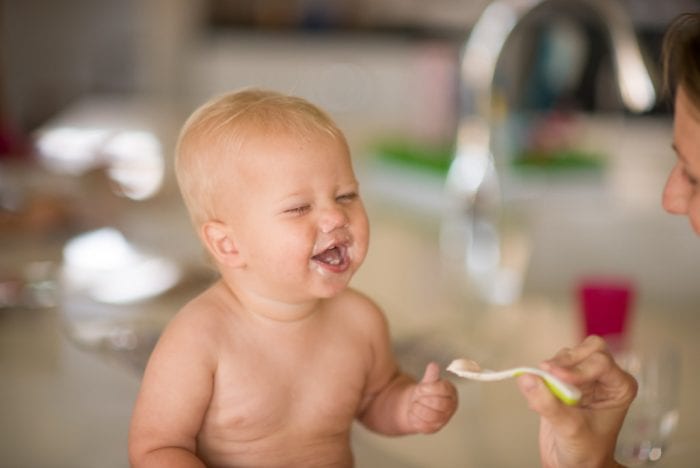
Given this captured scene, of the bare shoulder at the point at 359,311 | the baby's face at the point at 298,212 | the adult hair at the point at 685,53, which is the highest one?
the adult hair at the point at 685,53

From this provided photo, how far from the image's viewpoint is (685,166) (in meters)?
0.85

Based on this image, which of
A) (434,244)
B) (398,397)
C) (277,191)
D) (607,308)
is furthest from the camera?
(434,244)

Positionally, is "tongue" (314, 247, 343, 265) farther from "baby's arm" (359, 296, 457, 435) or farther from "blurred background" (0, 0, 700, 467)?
"blurred background" (0, 0, 700, 467)

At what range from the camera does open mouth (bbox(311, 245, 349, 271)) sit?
83cm

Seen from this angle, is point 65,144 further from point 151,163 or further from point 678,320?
point 678,320

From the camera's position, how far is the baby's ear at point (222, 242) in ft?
2.77

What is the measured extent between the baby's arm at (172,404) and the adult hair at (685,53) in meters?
0.45

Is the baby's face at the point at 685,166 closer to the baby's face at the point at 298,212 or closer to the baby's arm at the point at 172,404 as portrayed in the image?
the baby's face at the point at 298,212

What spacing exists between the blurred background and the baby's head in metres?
0.23

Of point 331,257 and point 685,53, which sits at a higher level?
point 685,53

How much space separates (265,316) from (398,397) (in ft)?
0.48

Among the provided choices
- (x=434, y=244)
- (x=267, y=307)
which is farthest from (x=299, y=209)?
(x=434, y=244)

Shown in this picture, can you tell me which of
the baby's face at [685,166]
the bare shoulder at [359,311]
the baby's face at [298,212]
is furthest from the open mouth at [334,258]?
the baby's face at [685,166]

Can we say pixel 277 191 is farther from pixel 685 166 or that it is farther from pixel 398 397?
pixel 685 166
